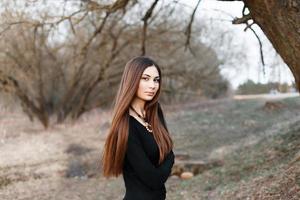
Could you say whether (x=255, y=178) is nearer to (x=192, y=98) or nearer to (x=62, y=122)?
(x=62, y=122)

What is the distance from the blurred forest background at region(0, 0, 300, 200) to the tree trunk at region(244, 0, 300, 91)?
1.63m

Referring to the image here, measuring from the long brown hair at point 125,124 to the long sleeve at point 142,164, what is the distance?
0.14ft

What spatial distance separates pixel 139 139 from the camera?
9.47 feet

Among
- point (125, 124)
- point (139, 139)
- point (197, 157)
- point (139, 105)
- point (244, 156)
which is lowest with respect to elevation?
point (197, 157)

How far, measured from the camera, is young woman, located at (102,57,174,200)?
2.83m

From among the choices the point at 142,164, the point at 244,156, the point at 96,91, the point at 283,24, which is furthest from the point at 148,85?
the point at 96,91

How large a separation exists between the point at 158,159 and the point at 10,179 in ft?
25.4

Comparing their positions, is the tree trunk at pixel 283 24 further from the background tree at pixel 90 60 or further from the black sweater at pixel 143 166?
the background tree at pixel 90 60

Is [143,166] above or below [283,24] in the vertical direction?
below

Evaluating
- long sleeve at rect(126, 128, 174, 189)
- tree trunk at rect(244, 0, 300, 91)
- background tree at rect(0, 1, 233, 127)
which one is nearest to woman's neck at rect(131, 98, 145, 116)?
long sleeve at rect(126, 128, 174, 189)

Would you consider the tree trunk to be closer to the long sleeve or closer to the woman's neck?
the woman's neck

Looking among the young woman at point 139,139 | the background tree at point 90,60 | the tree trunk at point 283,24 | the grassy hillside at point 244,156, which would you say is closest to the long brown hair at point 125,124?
the young woman at point 139,139

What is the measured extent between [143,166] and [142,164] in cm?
1

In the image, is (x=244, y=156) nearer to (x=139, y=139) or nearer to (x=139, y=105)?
(x=139, y=105)
